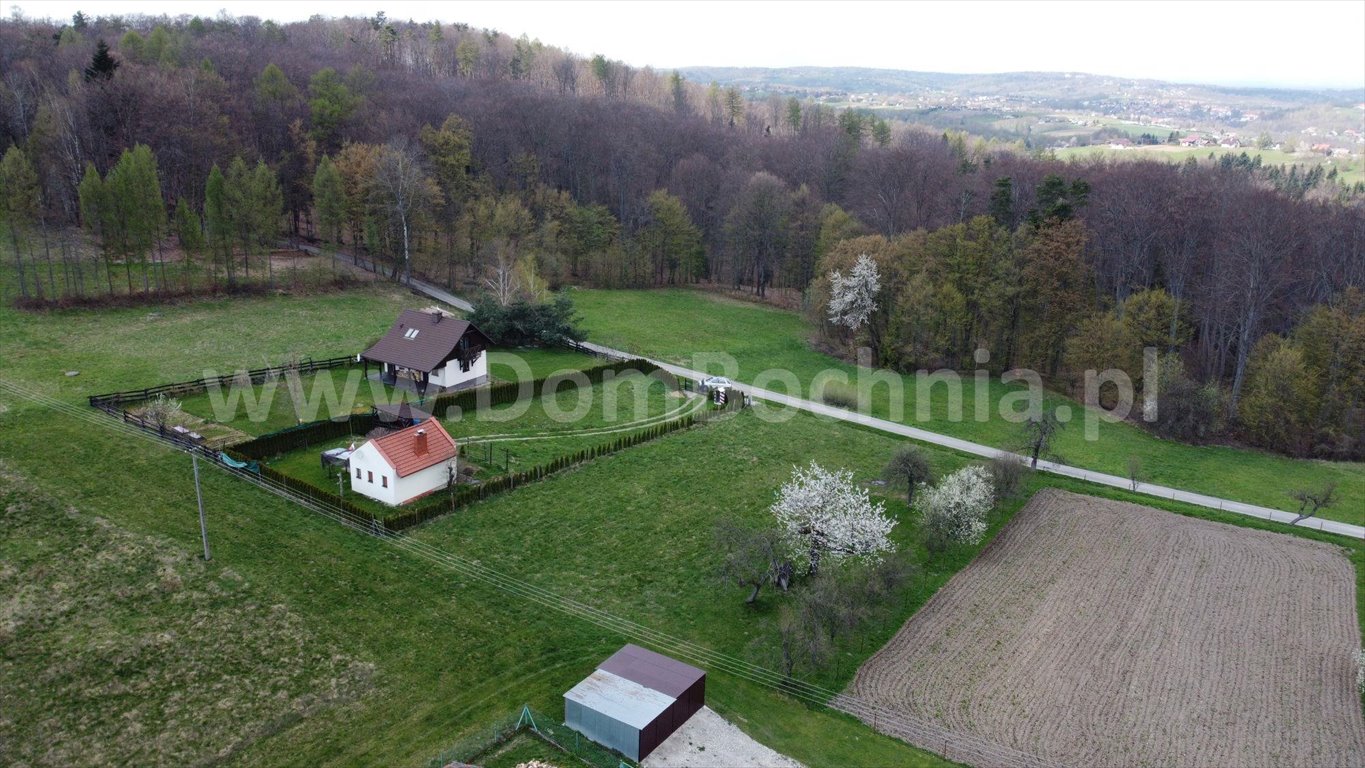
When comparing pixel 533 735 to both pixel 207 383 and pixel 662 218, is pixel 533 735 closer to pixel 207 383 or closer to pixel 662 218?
pixel 207 383

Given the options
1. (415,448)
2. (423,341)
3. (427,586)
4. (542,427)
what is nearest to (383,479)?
(415,448)

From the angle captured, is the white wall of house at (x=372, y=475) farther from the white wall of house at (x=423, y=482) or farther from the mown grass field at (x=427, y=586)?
the mown grass field at (x=427, y=586)

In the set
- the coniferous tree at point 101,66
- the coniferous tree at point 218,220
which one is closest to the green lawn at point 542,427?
the coniferous tree at point 218,220

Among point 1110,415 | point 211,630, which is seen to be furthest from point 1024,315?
point 211,630

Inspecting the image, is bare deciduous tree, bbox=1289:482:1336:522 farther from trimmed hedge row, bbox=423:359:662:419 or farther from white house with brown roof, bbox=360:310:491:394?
white house with brown roof, bbox=360:310:491:394

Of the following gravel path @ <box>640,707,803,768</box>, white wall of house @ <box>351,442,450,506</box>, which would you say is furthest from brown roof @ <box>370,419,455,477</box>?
gravel path @ <box>640,707,803,768</box>

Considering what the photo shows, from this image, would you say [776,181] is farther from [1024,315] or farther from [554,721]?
[554,721]

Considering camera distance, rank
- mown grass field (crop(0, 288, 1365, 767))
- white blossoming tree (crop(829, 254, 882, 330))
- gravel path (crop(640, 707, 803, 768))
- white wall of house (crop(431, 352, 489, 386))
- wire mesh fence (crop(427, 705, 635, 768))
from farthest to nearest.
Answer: white blossoming tree (crop(829, 254, 882, 330))
white wall of house (crop(431, 352, 489, 386))
mown grass field (crop(0, 288, 1365, 767))
gravel path (crop(640, 707, 803, 768))
wire mesh fence (crop(427, 705, 635, 768))
